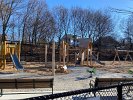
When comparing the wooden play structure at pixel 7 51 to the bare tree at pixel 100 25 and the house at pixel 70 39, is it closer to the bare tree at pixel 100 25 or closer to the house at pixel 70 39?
the house at pixel 70 39

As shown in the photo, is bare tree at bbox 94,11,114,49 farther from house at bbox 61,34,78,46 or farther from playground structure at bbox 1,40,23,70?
playground structure at bbox 1,40,23,70

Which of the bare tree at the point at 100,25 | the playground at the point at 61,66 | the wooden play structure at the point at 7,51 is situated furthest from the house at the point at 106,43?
the wooden play structure at the point at 7,51

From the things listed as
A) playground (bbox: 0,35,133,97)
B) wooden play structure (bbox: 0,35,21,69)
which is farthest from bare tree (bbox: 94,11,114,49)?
wooden play structure (bbox: 0,35,21,69)

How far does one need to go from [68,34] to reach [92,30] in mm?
4449

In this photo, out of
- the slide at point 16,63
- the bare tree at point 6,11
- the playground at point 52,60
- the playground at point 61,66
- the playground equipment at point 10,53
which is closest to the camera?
the playground at point 61,66

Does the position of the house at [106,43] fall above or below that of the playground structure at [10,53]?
above

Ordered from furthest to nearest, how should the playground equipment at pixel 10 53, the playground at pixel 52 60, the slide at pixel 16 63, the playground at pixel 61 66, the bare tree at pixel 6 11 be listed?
the bare tree at pixel 6 11 < the playground equipment at pixel 10 53 < the slide at pixel 16 63 < the playground at pixel 52 60 < the playground at pixel 61 66

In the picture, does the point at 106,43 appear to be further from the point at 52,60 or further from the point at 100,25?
the point at 52,60

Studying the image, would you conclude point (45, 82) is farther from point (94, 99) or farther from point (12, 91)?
point (94, 99)

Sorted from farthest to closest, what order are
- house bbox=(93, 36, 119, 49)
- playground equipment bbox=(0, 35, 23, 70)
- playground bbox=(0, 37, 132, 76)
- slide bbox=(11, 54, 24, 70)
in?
1. house bbox=(93, 36, 119, 49)
2. playground equipment bbox=(0, 35, 23, 70)
3. slide bbox=(11, 54, 24, 70)
4. playground bbox=(0, 37, 132, 76)

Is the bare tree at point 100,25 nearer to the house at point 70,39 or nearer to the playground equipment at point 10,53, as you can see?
the house at point 70,39

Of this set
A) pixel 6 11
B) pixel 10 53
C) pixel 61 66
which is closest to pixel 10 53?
pixel 10 53

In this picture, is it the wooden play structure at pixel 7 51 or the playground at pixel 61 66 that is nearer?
the playground at pixel 61 66

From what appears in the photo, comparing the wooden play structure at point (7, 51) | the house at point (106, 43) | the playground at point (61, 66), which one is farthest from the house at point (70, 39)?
the wooden play structure at point (7, 51)
